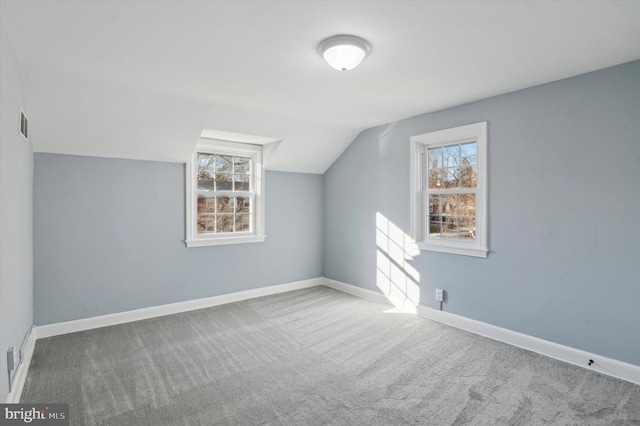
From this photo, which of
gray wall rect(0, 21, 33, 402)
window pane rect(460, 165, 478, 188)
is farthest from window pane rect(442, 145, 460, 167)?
gray wall rect(0, 21, 33, 402)

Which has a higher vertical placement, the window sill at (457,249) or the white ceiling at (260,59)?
the white ceiling at (260,59)

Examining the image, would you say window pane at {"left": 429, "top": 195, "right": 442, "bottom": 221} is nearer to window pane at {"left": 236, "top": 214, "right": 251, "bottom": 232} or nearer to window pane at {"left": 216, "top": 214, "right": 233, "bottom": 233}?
window pane at {"left": 236, "top": 214, "right": 251, "bottom": 232}

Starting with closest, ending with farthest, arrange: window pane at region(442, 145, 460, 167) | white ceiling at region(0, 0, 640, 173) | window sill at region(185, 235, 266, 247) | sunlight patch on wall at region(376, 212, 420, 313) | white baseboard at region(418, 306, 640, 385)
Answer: white ceiling at region(0, 0, 640, 173) → white baseboard at region(418, 306, 640, 385) → window pane at region(442, 145, 460, 167) → sunlight patch on wall at region(376, 212, 420, 313) → window sill at region(185, 235, 266, 247)

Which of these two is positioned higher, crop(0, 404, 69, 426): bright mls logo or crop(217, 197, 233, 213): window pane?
crop(217, 197, 233, 213): window pane

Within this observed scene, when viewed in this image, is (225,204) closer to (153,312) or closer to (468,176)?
(153,312)

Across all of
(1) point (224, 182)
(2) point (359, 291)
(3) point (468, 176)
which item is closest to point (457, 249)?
(3) point (468, 176)

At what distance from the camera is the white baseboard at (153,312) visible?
3529 mm

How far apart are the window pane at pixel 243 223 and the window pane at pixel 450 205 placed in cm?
273

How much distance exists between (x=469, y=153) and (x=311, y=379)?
2.83m

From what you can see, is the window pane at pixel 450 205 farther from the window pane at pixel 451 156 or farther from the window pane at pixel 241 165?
the window pane at pixel 241 165

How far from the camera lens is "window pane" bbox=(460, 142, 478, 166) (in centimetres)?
371

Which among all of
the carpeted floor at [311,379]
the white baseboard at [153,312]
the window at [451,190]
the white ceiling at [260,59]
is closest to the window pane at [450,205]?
the window at [451,190]

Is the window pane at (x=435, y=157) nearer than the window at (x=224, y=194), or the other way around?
the window pane at (x=435, y=157)

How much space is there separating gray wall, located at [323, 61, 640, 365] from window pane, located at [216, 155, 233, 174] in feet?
8.63
